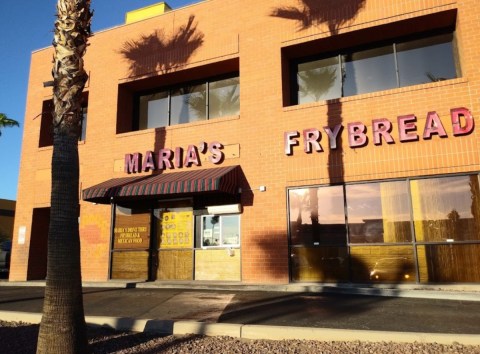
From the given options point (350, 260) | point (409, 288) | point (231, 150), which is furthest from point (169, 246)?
point (409, 288)

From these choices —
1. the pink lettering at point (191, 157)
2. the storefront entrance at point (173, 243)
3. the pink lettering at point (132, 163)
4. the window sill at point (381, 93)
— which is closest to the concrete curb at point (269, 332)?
the storefront entrance at point (173, 243)

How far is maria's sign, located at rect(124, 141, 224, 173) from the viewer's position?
13289mm

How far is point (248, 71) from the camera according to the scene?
13.3 meters

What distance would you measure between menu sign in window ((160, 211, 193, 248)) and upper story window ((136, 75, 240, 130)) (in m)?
3.43

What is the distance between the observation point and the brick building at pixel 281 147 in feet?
35.3

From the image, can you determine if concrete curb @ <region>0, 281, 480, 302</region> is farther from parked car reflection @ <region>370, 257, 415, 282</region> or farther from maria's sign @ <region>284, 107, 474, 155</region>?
maria's sign @ <region>284, 107, 474, 155</region>

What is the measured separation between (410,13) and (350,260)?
7.10 meters

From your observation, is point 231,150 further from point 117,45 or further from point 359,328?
point 359,328

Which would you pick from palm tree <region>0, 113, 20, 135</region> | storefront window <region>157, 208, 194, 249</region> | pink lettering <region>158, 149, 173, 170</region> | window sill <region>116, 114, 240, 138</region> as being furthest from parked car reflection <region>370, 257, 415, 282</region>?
palm tree <region>0, 113, 20, 135</region>

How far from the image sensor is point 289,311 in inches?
309

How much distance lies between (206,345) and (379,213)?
6766mm

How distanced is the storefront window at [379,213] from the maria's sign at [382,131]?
1.25 meters

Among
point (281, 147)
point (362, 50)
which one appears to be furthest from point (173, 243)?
point (362, 50)

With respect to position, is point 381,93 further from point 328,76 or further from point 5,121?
point 5,121
